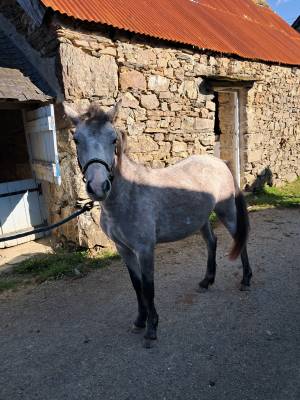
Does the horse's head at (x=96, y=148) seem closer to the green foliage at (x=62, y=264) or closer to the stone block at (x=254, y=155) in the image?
the green foliage at (x=62, y=264)

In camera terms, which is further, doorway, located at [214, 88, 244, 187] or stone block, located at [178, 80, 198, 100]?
doorway, located at [214, 88, 244, 187]

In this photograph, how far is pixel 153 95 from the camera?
6.06 m

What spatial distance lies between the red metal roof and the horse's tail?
3.47 m

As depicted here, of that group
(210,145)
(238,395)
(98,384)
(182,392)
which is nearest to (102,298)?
(98,384)

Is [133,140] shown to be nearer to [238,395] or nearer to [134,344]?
[134,344]

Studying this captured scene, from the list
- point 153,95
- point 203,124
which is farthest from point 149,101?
point 203,124

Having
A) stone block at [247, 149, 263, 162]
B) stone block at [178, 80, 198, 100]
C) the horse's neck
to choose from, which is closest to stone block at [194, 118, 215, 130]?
stone block at [178, 80, 198, 100]

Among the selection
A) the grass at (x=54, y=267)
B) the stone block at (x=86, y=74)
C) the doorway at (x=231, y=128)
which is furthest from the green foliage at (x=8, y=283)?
the doorway at (x=231, y=128)

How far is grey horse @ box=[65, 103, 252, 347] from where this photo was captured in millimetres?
2496

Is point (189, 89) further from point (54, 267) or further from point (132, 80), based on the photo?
point (54, 267)

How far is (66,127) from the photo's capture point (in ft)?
16.9

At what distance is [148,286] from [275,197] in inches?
260

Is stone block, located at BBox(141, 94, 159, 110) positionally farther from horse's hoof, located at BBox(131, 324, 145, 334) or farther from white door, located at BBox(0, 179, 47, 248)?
horse's hoof, located at BBox(131, 324, 145, 334)

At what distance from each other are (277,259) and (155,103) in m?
3.50
